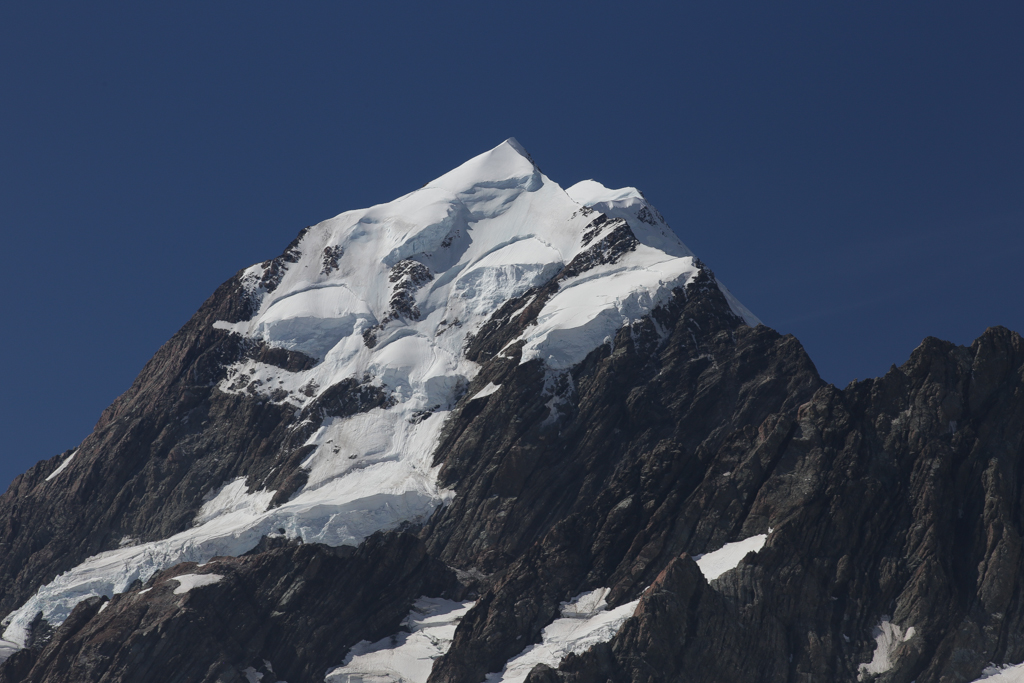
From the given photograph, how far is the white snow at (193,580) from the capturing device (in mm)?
169350

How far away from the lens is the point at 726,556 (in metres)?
150

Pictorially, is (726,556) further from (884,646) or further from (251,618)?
(251,618)

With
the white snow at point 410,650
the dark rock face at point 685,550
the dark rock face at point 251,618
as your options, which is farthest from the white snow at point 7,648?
the white snow at point 410,650

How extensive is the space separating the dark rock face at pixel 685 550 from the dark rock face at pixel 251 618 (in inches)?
10.2

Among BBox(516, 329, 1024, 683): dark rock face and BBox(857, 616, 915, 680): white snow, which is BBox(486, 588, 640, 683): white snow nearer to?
BBox(516, 329, 1024, 683): dark rock face

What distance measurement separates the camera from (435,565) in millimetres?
176500

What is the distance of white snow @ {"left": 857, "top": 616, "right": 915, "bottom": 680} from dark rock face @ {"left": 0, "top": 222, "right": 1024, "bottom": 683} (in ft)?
1.42

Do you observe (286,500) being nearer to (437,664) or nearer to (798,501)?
(437,664)

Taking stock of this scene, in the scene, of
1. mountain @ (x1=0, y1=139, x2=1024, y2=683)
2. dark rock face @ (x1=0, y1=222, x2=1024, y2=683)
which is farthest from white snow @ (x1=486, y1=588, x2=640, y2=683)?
dark rock face @ (x1=0, y1=222, x2=1024, y2=683)

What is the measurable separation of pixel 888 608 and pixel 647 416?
2267 inches

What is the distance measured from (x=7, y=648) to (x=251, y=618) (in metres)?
34.3

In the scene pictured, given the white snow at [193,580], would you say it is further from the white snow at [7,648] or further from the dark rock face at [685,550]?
the white snow at [7,648]

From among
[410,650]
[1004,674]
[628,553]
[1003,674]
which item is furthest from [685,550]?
[1004,674]

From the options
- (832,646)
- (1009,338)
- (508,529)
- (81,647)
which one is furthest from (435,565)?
(1009,338)
